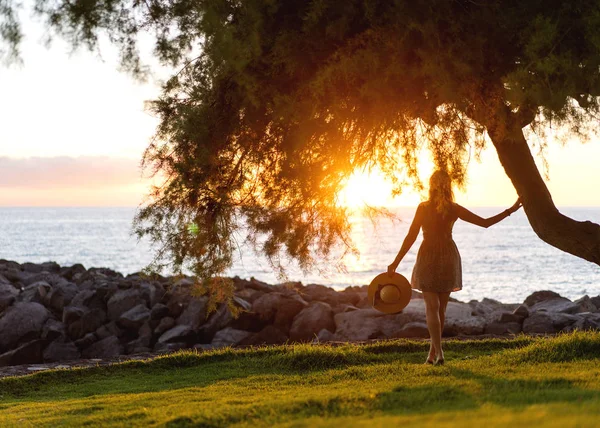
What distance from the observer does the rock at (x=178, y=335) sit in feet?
56.4

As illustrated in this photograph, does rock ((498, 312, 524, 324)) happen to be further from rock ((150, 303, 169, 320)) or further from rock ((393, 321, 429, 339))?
rock ((150, 303, 169, 320))

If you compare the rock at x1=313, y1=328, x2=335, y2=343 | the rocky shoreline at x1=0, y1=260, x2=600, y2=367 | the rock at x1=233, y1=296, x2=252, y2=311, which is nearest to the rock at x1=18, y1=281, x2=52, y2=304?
the rocky shoreline at x1=0, y1=260, x2=600, y2=367

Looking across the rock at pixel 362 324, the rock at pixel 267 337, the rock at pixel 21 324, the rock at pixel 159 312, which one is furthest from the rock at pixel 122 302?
the rock at pixel 362 324

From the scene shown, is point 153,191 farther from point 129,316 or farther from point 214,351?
point 129,316

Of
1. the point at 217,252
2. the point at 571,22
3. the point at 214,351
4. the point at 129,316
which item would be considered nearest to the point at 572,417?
the point at 571,22

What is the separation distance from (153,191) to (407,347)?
4.60 m

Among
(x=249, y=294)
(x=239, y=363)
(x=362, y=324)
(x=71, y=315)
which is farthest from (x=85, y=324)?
(x=239, y=363)

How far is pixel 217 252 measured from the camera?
10500 mm

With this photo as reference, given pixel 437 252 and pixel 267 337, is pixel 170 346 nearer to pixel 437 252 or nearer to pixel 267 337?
pixel 267 337

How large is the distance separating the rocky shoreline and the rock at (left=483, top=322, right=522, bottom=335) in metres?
0.02

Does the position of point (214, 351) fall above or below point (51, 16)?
below

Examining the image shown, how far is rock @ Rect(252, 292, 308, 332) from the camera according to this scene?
17.8 metres

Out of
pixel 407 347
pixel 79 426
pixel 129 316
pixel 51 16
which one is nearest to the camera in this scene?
pixel 79 426

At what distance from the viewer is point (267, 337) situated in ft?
56.2
